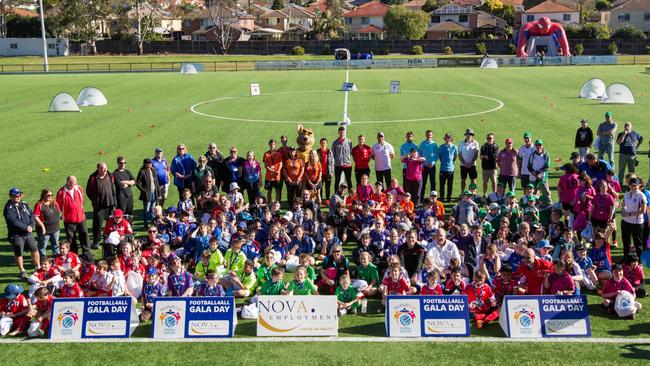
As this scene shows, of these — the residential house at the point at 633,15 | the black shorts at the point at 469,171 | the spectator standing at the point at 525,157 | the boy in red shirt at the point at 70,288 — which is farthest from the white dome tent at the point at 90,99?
the residential house at the point at 633,15

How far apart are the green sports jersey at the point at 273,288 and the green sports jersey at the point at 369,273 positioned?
143 cm

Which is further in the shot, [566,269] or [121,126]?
[121,126]

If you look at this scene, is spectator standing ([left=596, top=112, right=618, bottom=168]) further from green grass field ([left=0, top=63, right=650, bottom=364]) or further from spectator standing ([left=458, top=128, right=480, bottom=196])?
spectator standing ([left=458, top=128, right=480, bottom=196])

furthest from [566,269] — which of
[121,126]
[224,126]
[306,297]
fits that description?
[121,126]

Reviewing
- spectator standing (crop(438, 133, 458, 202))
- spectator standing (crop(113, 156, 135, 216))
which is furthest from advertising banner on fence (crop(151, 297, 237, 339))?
spectator standing (crop(438, 133, 458, 202))

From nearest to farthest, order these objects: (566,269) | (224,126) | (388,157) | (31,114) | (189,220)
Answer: (566,269)
(189,220)
(388,157)
(224,126)
(31,114)

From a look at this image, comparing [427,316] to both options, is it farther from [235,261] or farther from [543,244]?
[235,261]

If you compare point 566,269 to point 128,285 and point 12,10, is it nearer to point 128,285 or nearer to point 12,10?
point 128,285

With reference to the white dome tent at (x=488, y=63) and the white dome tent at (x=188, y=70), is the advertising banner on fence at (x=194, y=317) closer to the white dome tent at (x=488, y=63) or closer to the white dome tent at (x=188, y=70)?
the white dome tent at (x=188, y=70)

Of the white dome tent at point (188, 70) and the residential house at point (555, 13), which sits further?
the residential house at point (555, 13)

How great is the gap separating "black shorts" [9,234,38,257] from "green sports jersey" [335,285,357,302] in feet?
18.5

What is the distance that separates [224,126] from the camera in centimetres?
2761

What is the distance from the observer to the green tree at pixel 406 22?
314ft

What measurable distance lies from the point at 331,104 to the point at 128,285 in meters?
24.6
